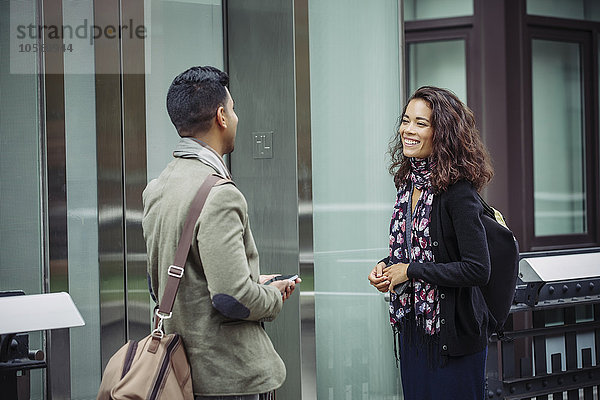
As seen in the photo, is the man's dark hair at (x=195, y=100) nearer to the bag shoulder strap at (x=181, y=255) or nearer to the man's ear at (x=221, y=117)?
the man's ear at (x=221, y=117)

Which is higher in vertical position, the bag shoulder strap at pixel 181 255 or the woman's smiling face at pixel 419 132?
the woman's smiling face at pixel 419 132

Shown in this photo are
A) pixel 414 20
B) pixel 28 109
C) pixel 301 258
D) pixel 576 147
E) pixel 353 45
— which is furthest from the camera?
pixel 576 147

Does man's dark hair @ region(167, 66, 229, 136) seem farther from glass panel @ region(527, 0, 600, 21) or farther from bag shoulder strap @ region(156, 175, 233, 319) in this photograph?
glass panel @ region(527, 0, 600, 21)

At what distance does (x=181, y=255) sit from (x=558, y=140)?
5367mm

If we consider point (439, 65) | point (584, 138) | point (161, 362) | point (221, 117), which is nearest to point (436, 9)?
point (439, 65)

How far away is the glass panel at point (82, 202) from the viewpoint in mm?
3385

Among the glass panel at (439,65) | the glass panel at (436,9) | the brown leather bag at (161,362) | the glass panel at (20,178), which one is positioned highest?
the glass panel at (436,9)

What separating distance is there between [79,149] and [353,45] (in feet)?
4.96

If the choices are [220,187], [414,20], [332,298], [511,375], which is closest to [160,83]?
[332,298]

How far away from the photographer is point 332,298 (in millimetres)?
4043

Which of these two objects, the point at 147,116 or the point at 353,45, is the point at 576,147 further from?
the point at 147,116

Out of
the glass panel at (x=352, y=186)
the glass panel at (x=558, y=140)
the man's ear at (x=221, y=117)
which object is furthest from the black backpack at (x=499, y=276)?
the glass panel at (x=558, y=140)

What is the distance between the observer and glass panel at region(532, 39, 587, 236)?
6.66 m

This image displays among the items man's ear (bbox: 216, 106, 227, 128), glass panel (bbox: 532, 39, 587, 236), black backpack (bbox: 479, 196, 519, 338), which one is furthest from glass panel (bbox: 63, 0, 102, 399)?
glass panel (bbox: 532, 39, 587, 236)
